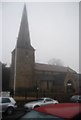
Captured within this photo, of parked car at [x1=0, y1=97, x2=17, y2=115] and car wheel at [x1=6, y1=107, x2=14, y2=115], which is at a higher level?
parked car at [x1=0, y1=97, x2=17, y2=115]

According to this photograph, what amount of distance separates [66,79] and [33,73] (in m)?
8.37

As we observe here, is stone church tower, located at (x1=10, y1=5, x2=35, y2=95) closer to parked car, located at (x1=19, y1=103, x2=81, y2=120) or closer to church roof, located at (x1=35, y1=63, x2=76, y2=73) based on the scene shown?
church roof, located at (x1=35, y1=63, x2=76, y2=73)

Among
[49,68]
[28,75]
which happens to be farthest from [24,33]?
[49,68]

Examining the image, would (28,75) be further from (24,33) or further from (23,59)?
(24,33)

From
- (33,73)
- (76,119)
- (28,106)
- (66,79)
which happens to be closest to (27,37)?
(33,73)

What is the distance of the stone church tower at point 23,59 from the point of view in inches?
1898

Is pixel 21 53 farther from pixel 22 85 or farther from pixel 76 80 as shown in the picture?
pixel 76 80

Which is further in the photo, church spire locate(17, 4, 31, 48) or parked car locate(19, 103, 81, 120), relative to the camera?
church spire locate(17, 4, 31, 48)

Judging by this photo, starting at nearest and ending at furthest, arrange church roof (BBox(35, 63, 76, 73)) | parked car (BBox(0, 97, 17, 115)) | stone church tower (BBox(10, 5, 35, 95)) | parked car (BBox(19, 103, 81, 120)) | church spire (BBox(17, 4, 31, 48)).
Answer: parked car (BBox(19, 103, 81, 120)) → parked car (BBox(0, 97, 17, 115)) → stone church tower (BBox(10, 5, 35, 95)) → church spire (BBox(17, 4, 31, 48)) → church roof (BBox(35, 63, 76, 73))

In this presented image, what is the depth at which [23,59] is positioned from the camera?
4950 cm

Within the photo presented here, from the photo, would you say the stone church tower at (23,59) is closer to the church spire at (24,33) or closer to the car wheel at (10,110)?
the church spire at (24,33)

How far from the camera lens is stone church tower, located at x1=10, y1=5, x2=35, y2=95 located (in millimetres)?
48219

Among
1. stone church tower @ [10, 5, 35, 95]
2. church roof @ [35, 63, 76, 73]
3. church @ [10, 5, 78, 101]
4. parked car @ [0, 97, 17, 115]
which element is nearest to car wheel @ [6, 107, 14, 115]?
parked car @ [0, 97, 17, 115]

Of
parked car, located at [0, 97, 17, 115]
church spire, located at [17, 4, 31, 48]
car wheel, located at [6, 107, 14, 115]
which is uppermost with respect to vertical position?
church spire, located at [17, 4, 31, 48]
